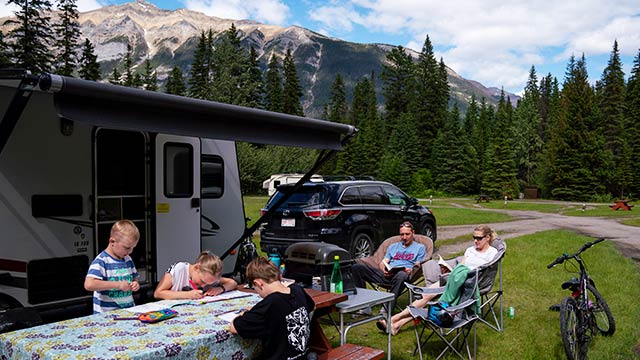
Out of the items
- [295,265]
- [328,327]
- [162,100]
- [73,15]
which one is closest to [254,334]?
[162,100]

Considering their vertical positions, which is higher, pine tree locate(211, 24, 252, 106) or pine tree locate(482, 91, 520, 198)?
pine tree locate(211, 24, 252, 106)

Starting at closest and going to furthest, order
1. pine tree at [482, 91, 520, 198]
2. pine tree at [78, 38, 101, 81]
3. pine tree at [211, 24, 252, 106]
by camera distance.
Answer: pine tree at [482, 91, 520, 198]
pine tree at [211, 24, 252, 106]
pine tree at [78, 38, 101, 81]

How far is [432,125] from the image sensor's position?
217ft

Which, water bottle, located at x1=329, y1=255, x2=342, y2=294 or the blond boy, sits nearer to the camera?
the blond boy

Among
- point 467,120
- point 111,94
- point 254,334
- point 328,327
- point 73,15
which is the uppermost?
point 73,15

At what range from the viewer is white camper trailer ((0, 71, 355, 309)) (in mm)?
3342

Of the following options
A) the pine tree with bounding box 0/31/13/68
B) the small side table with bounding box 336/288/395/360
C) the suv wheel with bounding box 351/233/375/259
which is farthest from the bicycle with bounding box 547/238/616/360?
the pine tree with bounding box 0/31/13/68

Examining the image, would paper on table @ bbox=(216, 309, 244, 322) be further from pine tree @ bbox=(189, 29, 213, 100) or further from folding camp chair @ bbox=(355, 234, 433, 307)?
pine tree @ bbox=(189, 29, 213, 100)

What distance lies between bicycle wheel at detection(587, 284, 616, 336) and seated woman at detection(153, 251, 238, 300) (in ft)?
13.2

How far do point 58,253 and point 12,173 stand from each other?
0.94 metres

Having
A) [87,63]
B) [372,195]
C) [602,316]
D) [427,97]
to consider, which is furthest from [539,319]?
[427,97]

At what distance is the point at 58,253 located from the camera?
214 inches

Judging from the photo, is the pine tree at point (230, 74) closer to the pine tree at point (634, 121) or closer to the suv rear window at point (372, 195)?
the pine tree at point (634, 121)

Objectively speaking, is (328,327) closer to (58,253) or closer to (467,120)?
(58,253)
